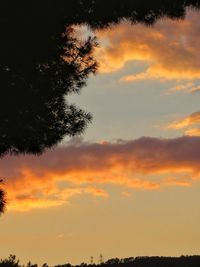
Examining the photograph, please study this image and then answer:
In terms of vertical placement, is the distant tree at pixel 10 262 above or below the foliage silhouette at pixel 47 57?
below

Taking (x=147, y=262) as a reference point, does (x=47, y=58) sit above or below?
above

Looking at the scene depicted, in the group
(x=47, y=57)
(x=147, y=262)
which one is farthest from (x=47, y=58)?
(x=147, y=262)

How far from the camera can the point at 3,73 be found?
59.6ft

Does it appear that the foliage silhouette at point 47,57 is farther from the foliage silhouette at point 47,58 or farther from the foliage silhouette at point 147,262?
the foliage silhouette at point 147,262

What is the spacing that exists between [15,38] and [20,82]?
1423 millimetres

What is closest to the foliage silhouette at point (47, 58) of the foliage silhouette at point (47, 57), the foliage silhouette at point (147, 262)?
the foliage silhouette at point (47, 57)

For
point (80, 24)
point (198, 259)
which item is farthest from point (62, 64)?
point (198, 259)

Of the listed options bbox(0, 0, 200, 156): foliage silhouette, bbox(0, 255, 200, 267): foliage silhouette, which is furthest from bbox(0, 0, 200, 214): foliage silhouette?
bbox(0, 255, 200, 267): foliage silhouette

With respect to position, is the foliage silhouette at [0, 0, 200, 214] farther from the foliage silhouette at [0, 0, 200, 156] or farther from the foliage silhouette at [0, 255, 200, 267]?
the foliage silhouette at [0, 255, 200, 267]

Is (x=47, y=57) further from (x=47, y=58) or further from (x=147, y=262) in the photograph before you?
(x=147, y=262)

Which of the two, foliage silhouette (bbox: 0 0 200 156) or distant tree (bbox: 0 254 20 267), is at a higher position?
foliage silhouette (bbox: 0 0 200 156)

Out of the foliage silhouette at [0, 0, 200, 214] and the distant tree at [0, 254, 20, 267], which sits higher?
the foliage silhouette at [0, 0, 200, 214]

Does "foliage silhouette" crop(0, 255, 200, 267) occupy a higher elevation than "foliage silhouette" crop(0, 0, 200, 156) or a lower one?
lower

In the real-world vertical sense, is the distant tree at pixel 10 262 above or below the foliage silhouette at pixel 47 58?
below
